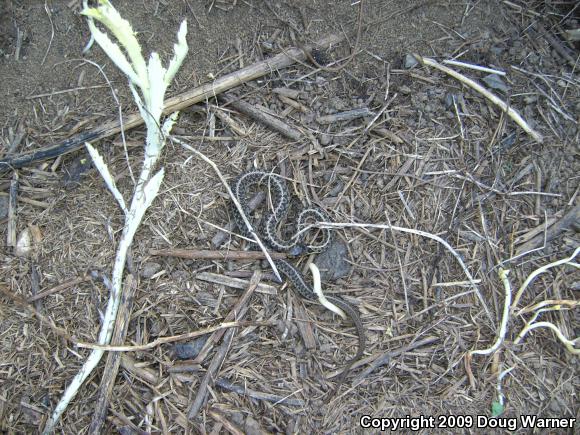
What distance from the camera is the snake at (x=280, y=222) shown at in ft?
12.0

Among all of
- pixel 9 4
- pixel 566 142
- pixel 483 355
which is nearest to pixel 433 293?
pixel 483 355

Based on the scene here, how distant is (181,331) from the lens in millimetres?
3576

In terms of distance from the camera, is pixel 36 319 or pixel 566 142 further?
pixel 566 142

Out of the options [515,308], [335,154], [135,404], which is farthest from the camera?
Answer: [335,154]

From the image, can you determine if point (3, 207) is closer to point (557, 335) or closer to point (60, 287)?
point (60, 287)

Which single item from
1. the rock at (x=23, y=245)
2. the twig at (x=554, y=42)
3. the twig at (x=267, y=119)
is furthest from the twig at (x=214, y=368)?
the twig at (x=554, y=42)

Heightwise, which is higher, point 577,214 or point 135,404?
point 135,404

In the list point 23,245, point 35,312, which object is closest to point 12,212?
point 23,245

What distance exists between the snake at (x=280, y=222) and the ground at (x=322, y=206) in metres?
0.11

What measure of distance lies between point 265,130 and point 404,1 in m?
1.70

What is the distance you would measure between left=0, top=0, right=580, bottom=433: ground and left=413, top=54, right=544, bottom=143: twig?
0.19 feet

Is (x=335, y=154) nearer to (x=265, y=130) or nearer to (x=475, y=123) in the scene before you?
(x=265, y=130)

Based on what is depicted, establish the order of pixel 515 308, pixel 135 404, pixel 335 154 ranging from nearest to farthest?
pixel 135 404
pixel 515 308
pixel 335 154

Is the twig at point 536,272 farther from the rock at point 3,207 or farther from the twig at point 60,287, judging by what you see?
the rock at point 3,207
